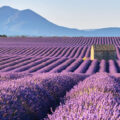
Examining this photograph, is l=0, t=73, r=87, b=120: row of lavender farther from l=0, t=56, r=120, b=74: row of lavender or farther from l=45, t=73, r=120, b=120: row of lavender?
l=0, t=56, r=120, b=74: row of lavender

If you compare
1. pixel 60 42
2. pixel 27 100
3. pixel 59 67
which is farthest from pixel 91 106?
pixel 60 42

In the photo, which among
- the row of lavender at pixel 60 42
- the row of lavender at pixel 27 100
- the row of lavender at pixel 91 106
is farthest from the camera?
the row of lavender at pixel 60 42

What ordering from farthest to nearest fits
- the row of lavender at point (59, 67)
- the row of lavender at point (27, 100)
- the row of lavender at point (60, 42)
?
the row of lavender at point (60, 42)
the row of lavender at point (59, 67)
the row of lavender at point (27, 100)

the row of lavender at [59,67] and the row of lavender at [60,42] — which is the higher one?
the row of lavender at [60,42]

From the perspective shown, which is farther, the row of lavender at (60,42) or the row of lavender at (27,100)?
the row of lavender at (60,42)

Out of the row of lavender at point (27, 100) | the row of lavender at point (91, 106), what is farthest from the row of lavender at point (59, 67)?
the row of lavender at point (91, 106)

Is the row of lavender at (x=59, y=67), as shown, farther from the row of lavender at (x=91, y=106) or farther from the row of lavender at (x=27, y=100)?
the row of lavender at (x=91, y=106)

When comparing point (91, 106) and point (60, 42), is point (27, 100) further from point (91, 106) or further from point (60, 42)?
point (60, 42)

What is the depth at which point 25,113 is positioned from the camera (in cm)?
440

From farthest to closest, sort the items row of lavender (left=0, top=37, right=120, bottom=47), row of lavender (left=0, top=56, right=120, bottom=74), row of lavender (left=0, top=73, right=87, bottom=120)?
row of lavender (left=0, top=37, right=120, bottom=47) < row of lavender (left=0, top=56, right=120, bottom=74) < row of lavender (left=0, top=73, right=87, bottom=120)

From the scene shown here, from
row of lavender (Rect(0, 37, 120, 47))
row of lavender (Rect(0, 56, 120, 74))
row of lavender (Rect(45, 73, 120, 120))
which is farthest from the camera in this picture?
row of lavender (Rect(0, 37, 120, 47))

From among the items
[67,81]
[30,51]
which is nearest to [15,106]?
[67,81]

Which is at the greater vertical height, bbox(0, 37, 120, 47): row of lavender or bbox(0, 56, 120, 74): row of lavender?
bbox(0, 37, 120, 47): row of lavender

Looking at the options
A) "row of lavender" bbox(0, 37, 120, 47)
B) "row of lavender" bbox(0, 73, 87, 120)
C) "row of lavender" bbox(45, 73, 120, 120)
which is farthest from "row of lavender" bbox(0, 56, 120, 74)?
"row of lavender" bbox(0, 37, 120, 47)
